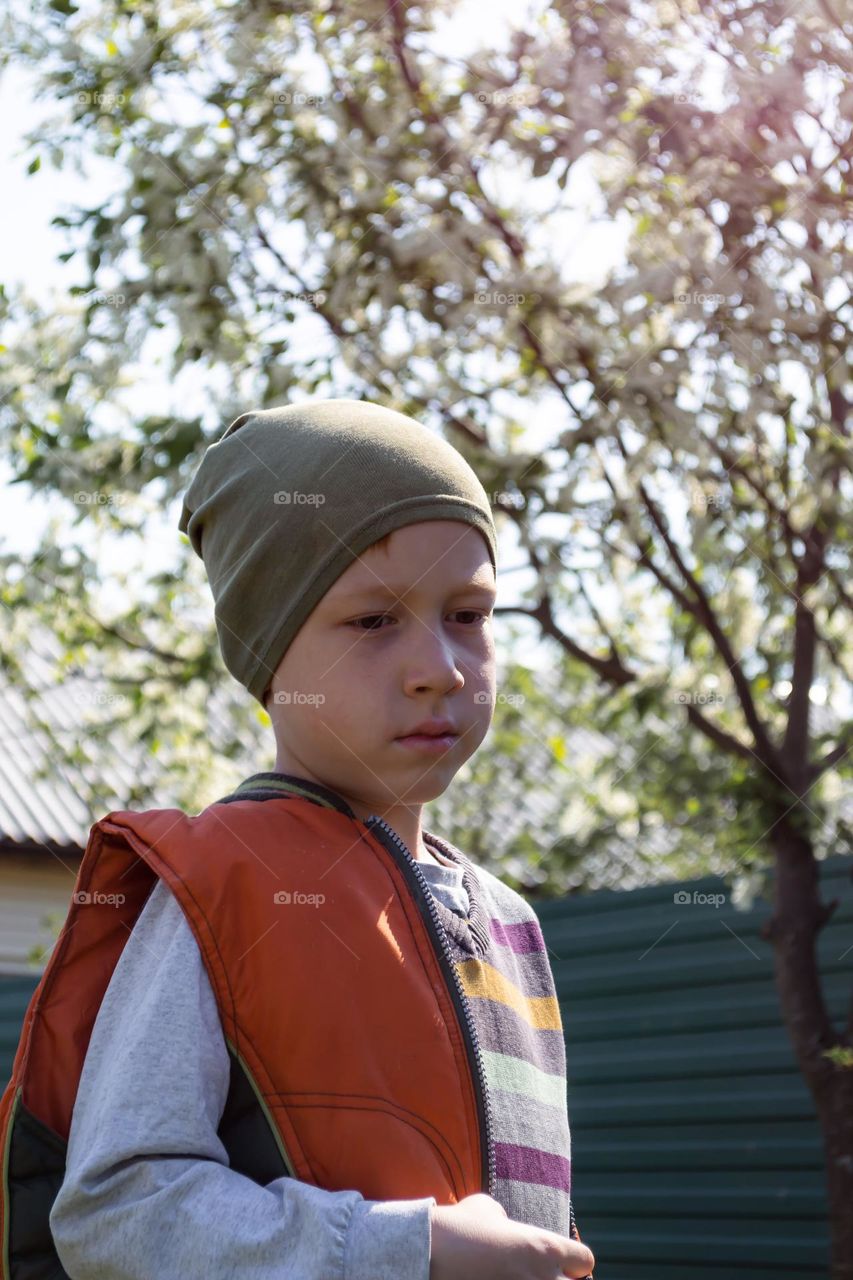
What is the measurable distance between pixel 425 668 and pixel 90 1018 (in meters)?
0.43

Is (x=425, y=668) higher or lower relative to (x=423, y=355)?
higher

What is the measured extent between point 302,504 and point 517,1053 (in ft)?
1.90

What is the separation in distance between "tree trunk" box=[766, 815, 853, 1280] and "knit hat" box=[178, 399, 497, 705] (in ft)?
8.63

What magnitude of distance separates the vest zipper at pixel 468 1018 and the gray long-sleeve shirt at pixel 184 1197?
0.51ft

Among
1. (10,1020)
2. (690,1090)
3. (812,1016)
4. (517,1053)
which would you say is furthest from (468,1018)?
(10,1020)

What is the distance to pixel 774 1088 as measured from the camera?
438 centimetres

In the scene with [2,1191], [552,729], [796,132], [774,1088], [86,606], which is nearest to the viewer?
[2,1191]

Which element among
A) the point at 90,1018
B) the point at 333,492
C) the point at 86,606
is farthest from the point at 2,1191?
the point at 86,606

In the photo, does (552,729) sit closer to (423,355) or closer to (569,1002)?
(569,1002)

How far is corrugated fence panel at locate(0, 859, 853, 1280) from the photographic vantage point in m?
4.29

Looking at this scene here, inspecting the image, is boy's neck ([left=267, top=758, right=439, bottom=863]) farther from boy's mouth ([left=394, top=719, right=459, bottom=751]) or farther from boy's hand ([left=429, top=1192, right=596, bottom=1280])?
boy's hand ([left=429, top=1192, right=596, bottom=1280])

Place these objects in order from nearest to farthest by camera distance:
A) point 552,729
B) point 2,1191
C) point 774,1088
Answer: point 2,1191
point 774,1088
point 552,729

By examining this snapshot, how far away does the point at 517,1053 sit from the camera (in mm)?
1389

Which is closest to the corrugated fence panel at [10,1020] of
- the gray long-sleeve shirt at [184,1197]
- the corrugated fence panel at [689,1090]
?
the corrugated fence panel at [689,1090]
